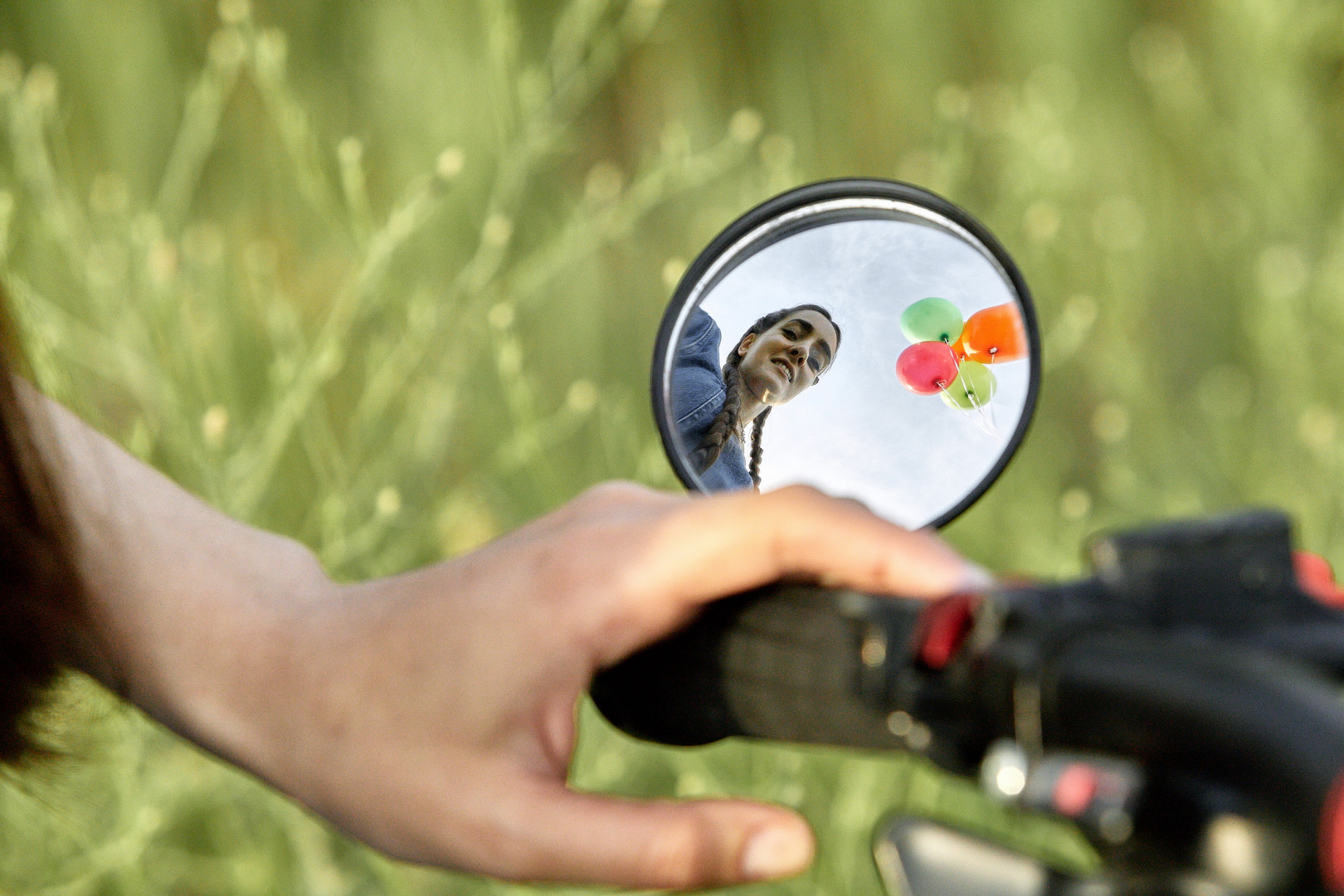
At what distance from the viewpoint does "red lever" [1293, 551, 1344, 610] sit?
36 centimetres

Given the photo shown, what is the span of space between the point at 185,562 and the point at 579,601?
0.26 m

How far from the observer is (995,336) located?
0.53m

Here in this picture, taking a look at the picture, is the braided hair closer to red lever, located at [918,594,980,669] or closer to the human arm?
the human arm

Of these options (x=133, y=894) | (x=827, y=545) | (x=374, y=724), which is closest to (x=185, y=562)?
(x=374, y=724)

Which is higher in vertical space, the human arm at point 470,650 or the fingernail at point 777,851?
the human arm at point 470,650

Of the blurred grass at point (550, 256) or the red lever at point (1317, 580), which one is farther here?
the blurred grass at point (550, 256)

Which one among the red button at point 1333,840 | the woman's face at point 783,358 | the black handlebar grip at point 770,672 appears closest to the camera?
the red button at point 1333,840

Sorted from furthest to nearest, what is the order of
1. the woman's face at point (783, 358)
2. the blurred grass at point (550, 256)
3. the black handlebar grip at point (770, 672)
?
the blurred grass at point (550, 256) < the woman's face at point (783, 358) < the black handlebar grip at point (770, 672)

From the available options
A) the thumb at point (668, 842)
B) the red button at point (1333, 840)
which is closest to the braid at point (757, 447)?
the thumb at point (668, 842)

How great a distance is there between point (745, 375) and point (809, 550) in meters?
0.09

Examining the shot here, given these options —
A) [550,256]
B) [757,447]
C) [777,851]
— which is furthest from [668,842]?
[550,256]

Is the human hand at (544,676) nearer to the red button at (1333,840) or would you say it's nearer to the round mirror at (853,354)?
the round mirror at (853,354)

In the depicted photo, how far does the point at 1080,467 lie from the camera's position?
201 centimetres

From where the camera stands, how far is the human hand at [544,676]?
0.44 meters
